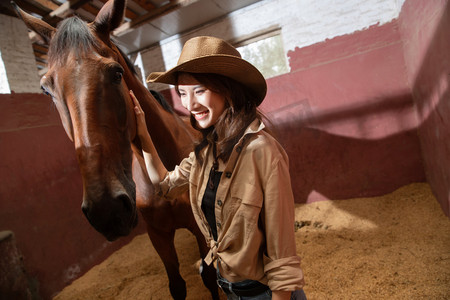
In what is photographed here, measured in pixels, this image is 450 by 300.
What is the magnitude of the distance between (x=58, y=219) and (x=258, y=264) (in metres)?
2.63

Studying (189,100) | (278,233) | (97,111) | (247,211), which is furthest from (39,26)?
(278,233)

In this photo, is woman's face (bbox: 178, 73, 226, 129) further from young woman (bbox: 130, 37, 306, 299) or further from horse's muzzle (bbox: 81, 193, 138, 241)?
horse's muzzle (bbox: 81, 193, 138, 241)

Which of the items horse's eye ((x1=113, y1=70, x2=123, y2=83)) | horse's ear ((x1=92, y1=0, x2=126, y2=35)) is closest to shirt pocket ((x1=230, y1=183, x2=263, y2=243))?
horse's eye ((x1=113, y1=70, x2=123, y2=83))

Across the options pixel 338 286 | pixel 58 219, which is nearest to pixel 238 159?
pixel 338 286

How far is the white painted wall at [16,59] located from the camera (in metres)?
3.30

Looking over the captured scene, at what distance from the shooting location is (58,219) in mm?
2555

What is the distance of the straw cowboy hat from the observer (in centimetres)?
84

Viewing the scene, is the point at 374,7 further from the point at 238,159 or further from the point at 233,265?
the point at 233,265

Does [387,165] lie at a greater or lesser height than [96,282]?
greater

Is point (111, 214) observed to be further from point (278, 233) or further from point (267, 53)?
point (267, 53)

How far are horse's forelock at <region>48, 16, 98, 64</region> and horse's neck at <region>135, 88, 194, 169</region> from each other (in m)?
0.50

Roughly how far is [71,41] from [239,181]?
1033 mm

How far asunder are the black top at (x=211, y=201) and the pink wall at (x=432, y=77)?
5.81ft

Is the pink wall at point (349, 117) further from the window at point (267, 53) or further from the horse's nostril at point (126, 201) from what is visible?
the horse's nostril at point (126, 201)
